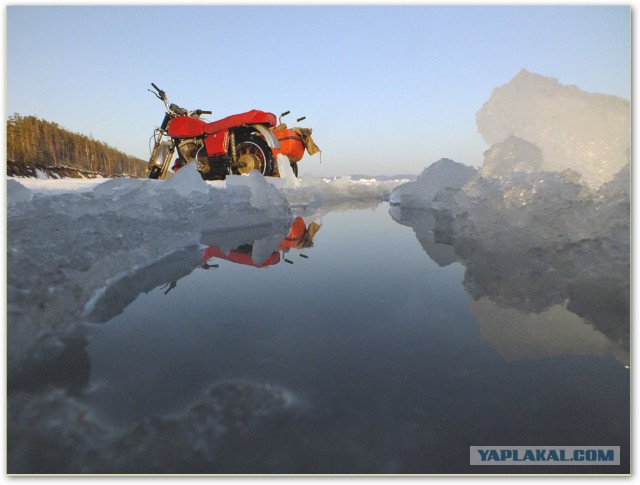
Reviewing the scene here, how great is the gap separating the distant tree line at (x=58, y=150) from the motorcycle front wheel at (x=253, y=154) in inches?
107

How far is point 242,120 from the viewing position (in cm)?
623

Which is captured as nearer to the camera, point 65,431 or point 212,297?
point 65,431

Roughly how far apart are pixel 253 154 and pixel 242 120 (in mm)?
675

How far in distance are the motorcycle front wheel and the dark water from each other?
15.9ft

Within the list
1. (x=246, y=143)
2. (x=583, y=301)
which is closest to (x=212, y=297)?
(x=583, y=301)

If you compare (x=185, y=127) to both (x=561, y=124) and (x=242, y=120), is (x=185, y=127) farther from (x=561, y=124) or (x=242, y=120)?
(x=561, y=124)

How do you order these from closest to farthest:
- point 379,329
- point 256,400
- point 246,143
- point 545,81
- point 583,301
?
point 256,400
point 379,329
point 583,301
point 545,81
point 246,143

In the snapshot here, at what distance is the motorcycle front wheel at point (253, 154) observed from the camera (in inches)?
259

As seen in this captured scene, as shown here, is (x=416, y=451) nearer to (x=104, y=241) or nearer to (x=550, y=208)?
(x=104, y=241)

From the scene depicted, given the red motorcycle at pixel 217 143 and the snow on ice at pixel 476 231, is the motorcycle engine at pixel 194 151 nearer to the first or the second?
the red motorcycle at pixel 217 143

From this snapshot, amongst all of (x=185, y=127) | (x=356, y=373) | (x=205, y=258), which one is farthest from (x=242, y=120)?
(x=356, y=373)

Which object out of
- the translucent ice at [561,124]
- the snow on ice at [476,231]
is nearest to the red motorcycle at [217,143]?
the snow on ice at [476,231]

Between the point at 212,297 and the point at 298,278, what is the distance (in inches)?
23.7

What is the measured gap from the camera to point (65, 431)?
0.94m
